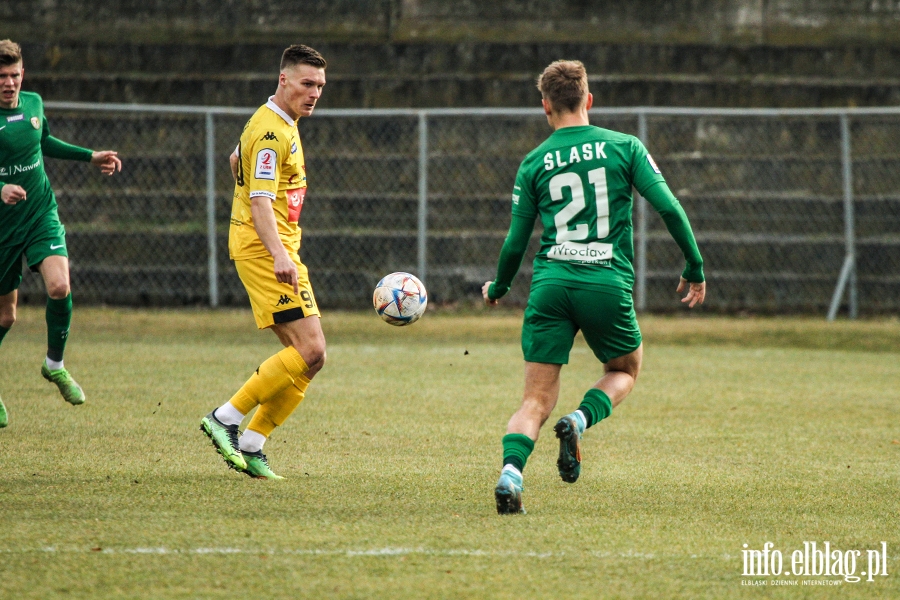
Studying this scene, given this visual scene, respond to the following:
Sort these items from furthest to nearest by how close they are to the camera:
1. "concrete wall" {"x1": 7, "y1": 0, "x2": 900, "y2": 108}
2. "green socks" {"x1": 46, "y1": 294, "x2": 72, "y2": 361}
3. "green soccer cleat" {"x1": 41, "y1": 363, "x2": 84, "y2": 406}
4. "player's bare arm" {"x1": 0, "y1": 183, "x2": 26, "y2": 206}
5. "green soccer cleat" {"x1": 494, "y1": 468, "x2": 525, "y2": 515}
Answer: "concrete wall" {"x1": 7, "y1": 0, "x2": 900, "y2": 108} < "green socks" {"x1": 46, "y1": 294, "x2": 72, "y2": 361} < "green soccer cleat" {"x1": 41, "y1": 363, "x2": 84, "y2": 406} < "player's bare arm" {"x1": 0, "y1": 183, "x2": 26, "y2": 206} < "green soccer cleat" {"x1": 494, "y1": 468, "x2": 525, "y2": 515}

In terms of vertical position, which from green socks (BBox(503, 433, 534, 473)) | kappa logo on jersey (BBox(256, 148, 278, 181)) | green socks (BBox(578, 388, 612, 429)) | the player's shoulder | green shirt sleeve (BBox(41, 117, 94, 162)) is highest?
the player's shoulder

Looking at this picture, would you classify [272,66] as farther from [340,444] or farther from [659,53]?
[340,444]

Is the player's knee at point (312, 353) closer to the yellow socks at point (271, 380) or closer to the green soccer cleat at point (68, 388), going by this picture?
the yellow socks at point (271, 380)

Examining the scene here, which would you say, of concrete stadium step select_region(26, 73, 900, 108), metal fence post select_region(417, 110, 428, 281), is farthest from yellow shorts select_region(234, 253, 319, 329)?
concrete stadium step select_region(26, 73, 900, 108)

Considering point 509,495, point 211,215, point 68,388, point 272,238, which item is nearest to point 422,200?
point 211,215

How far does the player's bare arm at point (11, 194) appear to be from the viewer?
6656 mm

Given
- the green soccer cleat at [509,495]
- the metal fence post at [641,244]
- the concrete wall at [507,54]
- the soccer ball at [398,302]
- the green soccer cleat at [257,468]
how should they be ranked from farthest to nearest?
the concrete wall at [507,54] → the metal fence post at [641,244] → the soccer ball at [398,302] → the green soccer cleat at [257,468] → the green soccer cleat at [509,495]

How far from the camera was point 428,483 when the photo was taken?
5.74m

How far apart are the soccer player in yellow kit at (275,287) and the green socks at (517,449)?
4.30 feet

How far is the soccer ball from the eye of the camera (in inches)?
253

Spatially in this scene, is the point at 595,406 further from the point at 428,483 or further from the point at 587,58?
the point at 587,58

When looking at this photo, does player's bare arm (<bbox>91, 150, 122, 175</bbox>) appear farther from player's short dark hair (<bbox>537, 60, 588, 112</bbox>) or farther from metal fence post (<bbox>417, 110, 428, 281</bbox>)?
metal fence post (<bbox>417, 110, 428, 281</bbox>)

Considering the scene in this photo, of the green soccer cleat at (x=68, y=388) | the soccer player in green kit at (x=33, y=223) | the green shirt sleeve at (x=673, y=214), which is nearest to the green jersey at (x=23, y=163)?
the soccer player in green kit at (x=33, y=223)

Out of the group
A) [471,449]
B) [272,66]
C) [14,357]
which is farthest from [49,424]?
[272,66]
